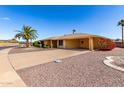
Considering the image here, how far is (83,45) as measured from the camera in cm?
2409

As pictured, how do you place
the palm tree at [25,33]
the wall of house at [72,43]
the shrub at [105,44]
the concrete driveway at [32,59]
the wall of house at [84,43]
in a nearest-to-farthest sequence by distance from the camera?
the concrete driveway at [32,59], the shrub at [105,44], the wall of house at [84,43], the wall of house at [72,43], the palm tree at [25,33]

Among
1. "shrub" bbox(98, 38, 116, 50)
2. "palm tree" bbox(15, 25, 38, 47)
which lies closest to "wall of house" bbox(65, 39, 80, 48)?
"shrub" bbox(98, 38, 116, 50)

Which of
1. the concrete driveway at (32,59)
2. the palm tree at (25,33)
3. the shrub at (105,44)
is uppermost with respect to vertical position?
the palm tree at (25,33)

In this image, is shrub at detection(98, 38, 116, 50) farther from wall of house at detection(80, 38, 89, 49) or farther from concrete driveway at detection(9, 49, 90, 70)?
Result: concrete driveway at detection(9, 49, 90, 70)

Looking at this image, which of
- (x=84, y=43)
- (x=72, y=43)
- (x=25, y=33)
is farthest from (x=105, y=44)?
(x=25, y=33)

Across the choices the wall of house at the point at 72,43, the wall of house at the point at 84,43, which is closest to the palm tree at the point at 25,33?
the wall of house at the point at 72,43

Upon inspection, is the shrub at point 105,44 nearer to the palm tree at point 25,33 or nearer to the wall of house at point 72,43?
the wall of house at point 72,43

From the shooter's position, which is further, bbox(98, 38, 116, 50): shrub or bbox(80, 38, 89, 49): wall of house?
bbox(80, 38, 89, 49): wall of house
